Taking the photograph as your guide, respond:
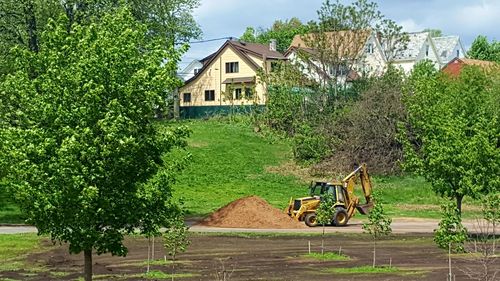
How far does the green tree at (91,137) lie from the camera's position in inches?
543

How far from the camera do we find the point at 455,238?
20109 mm

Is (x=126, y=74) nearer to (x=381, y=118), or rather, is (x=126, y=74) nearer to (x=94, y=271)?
(x=94, y=271)

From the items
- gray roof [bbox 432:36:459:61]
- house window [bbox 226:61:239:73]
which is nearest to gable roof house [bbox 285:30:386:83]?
house window [bbox 226:61:239:73]

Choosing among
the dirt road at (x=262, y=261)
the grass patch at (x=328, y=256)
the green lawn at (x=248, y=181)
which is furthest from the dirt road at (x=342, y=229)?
the grass patch at (x=328, y=256)

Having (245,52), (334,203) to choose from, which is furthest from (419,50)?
(334,203)

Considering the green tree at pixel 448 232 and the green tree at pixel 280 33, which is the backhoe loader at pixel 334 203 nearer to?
the green tree at pixel 448 232

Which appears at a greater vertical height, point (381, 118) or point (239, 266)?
point (381, 118)

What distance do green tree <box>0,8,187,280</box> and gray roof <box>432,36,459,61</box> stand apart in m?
106

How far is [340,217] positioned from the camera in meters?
37.4

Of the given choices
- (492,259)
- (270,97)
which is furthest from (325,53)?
(492,259)

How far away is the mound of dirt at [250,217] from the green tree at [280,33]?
8345 centimetres

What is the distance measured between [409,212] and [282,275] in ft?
83.8

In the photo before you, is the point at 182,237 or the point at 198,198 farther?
the point at 198,198

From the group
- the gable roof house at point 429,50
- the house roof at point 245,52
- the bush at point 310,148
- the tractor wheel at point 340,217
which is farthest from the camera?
the gable roof house at point 429,50
